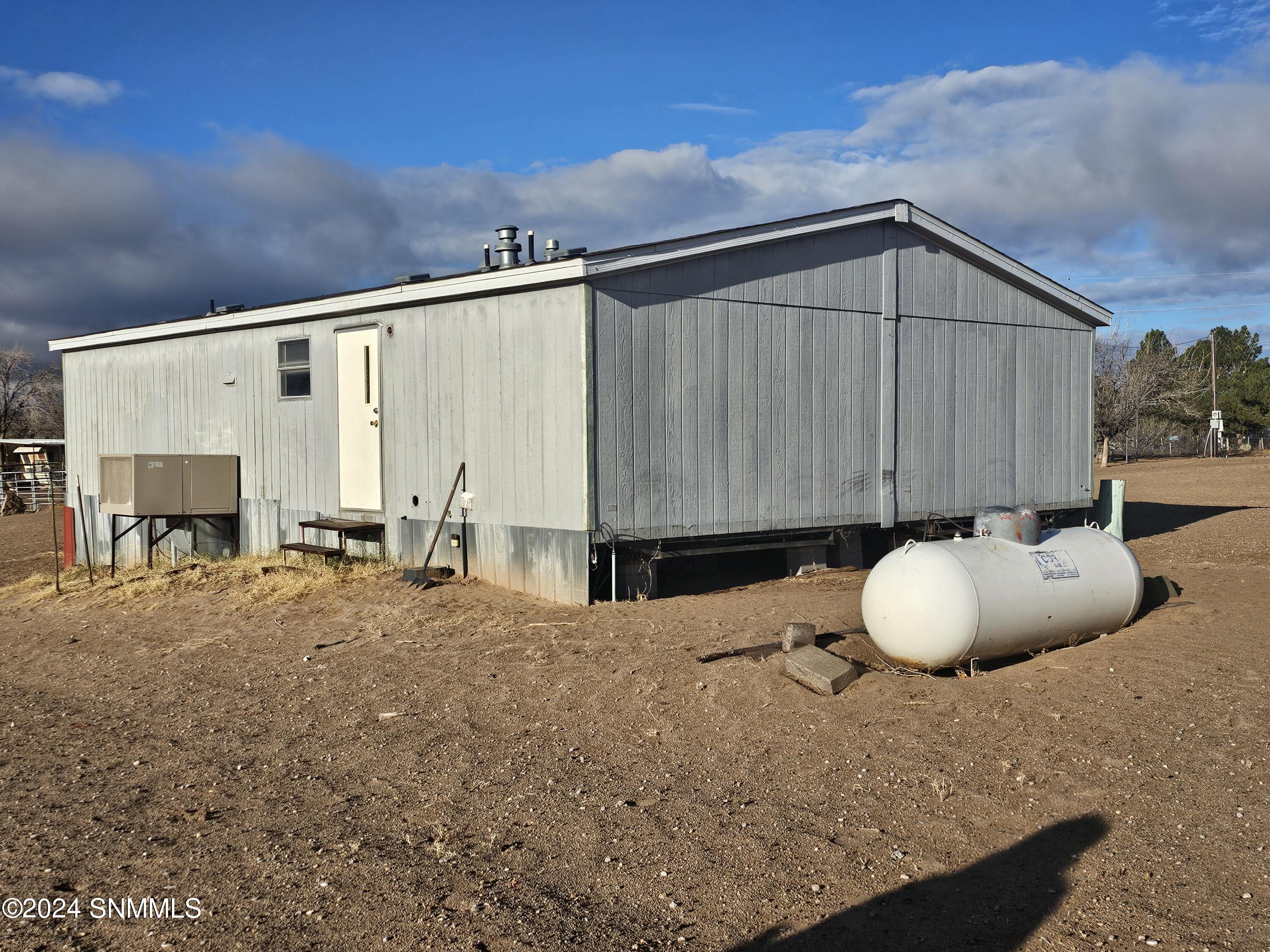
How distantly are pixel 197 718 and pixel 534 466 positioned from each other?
14.7ft

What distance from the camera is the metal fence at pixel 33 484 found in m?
32.5

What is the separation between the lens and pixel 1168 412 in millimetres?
45250

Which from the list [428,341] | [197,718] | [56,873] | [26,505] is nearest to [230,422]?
[428,341]

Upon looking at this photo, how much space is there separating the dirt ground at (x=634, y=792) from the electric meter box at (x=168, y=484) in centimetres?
404

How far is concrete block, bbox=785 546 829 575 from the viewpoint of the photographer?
12070 millimetres

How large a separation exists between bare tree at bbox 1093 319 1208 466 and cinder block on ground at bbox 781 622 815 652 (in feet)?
105

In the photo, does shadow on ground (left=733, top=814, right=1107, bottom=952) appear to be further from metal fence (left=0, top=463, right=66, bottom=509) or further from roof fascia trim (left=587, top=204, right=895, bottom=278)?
metal fence (left=0, top=463, right=66, bottom=509)

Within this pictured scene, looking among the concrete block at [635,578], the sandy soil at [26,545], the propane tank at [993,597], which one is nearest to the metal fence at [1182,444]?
the concrete block at [635,578]

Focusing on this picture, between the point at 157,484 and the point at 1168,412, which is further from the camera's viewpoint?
the point at 1168,412

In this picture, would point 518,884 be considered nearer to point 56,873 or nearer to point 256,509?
→ point 56,873

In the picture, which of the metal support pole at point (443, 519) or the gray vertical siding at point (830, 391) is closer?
the gray vertical siding at point (830, 391)

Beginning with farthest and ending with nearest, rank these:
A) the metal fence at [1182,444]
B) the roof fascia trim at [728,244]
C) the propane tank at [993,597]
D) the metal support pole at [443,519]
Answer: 1. the metal fence at [1182,444]
2. the metal support pole at [443,519]
3. the roof fascia trim at [728,244]
4. the propane tank at [993,597]

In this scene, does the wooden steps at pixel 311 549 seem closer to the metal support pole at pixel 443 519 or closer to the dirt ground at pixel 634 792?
the metal support pole at pixel 443 519

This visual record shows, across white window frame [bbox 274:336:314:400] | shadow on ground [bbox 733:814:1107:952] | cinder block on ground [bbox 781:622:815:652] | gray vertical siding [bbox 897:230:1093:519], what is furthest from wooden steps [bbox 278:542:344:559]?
shadow on ground [bbox 733:814:1107:952]
